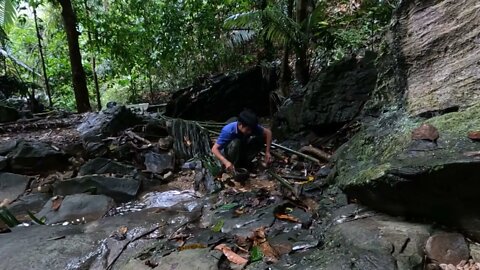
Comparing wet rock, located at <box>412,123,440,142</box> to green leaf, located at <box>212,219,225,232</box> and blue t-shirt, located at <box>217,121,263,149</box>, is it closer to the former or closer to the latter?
green leaf, located at <box>212,219,225,232</box>

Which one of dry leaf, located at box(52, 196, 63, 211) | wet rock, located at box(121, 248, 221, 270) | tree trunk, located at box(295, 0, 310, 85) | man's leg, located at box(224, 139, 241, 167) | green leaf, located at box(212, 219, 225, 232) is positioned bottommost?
wet rock, located at box(121, 248, 221, 270)

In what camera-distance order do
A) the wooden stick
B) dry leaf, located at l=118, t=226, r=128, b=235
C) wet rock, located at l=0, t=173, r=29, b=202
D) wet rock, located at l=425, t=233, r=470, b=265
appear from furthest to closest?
1. wet rock, located at l=0, t=173, r=29, b=202
2. the wooden stick
3. dry leaf, located at l=118, t=226, r=128, b=235
4. wet rock, located at l=425, t=233, r=470, b=265

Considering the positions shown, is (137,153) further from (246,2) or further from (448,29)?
(246,2)

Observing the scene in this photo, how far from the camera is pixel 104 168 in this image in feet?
20.5

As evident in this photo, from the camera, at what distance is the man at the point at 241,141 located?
16.5ft

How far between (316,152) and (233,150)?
4.43 feet

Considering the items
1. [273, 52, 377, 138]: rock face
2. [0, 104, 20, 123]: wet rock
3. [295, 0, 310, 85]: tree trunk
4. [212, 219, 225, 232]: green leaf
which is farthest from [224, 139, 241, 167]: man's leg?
[0, 104, 20, 123]: wet rock

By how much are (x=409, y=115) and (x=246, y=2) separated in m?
8.01

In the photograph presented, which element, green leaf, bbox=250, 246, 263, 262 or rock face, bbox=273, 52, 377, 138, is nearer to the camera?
green leaf, bbox=250, 246, 263, 262

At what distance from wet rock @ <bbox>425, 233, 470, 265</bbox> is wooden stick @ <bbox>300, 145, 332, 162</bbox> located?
2737 millimetres

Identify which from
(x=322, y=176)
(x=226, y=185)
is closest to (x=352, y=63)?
(x=322, y=176)

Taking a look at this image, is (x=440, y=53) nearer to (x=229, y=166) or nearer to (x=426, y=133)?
(x=426, y=133)

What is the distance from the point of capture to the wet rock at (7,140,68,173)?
6562 mm

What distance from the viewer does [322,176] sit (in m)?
4.87
